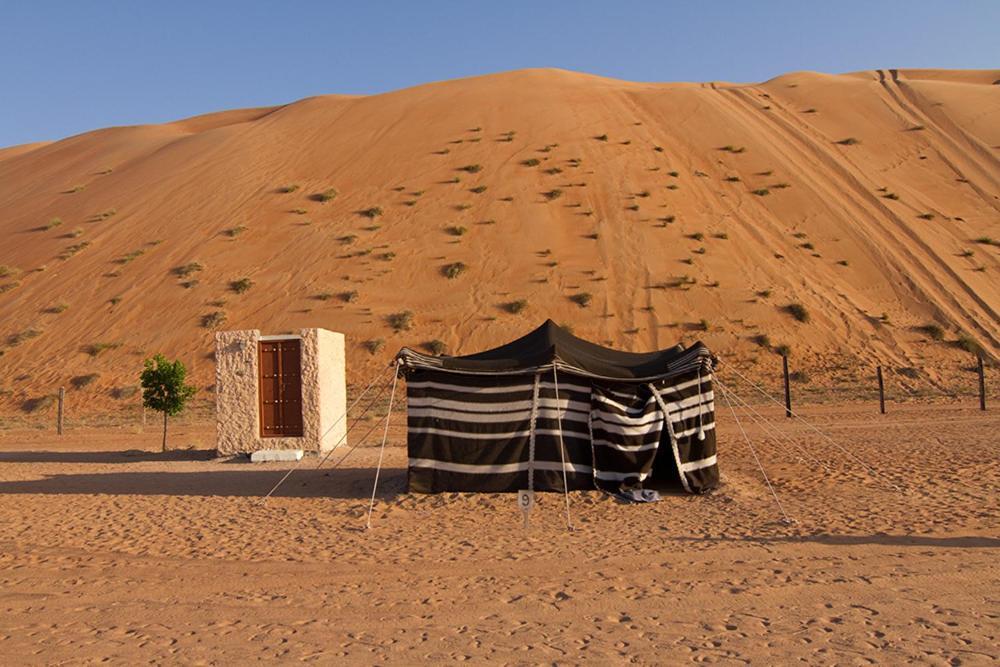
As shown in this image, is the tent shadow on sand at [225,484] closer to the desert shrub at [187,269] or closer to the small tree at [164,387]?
the small tree at [164,387]

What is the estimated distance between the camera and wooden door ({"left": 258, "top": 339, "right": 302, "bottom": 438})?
16.6 metres

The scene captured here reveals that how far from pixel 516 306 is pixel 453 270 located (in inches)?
157

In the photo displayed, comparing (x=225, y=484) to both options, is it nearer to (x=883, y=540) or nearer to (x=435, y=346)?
(x=883, y=540)

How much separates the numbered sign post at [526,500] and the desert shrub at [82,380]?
80.5 feet

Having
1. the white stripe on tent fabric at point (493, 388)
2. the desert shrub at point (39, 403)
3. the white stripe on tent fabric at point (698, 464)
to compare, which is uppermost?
the white stripe on tent fabric at point (493, 388)

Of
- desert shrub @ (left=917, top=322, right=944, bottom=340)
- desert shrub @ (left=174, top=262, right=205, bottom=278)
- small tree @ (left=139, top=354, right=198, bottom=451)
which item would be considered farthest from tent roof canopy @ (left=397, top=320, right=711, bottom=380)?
desert shrub @ (left=174, top=262, right=205, bottom=278)

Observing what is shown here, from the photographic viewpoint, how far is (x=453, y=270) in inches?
1379

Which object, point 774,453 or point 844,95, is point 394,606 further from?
point 844,95

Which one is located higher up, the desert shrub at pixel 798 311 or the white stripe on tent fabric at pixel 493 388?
the desert shrub at pixel 798 311

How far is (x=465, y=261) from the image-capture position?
1409 inches

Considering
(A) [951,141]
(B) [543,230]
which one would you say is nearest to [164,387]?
(B) [543,230]

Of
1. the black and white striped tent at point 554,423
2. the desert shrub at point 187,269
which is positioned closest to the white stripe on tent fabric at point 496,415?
the black and white striped tent at point 554,423

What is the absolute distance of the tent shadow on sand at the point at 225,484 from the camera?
12.8 m

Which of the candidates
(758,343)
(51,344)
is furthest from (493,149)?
(51,344)
